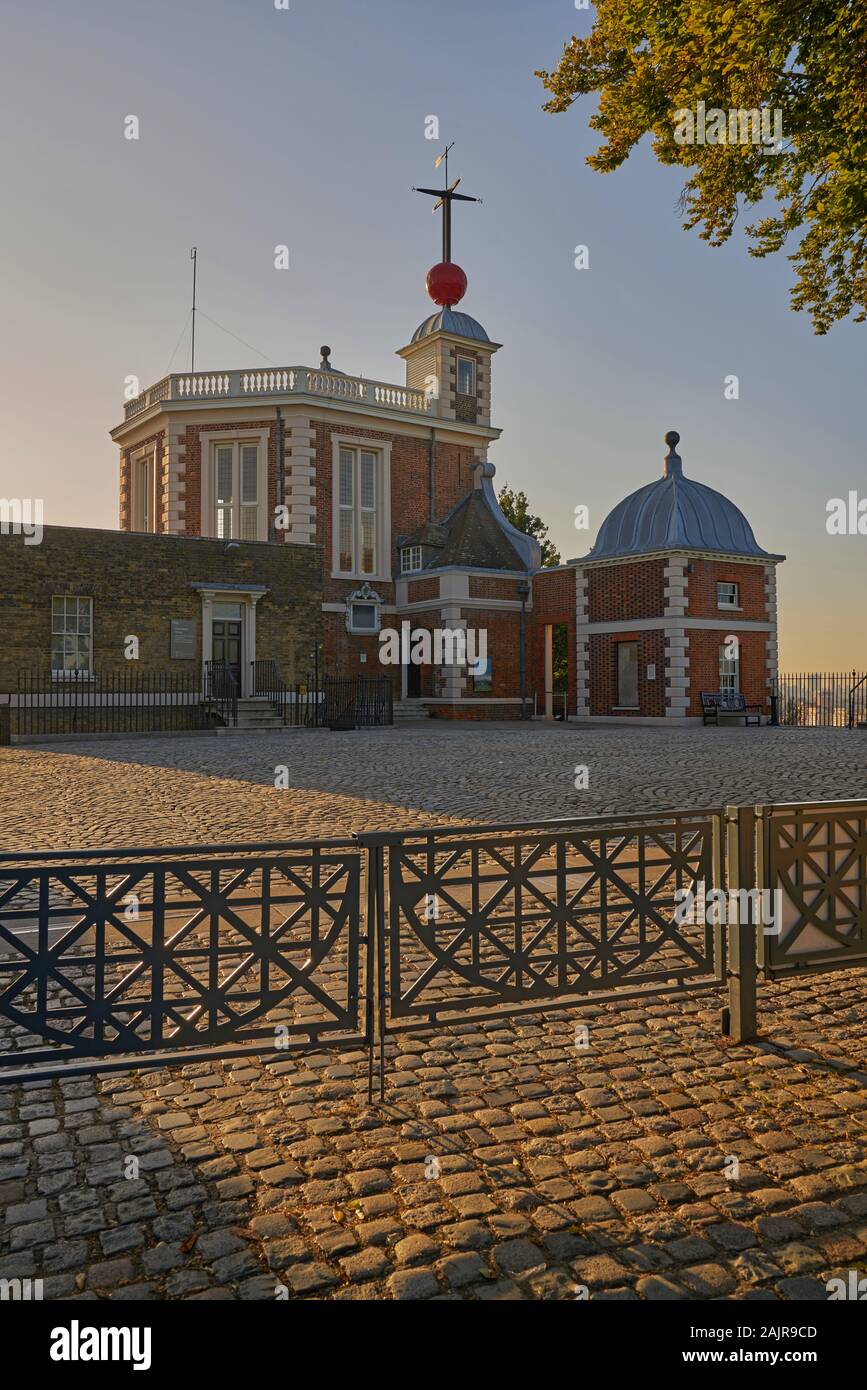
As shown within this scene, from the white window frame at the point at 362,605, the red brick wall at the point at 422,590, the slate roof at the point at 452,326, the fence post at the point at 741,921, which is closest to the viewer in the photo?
Result: the fence post at the point at 741,921

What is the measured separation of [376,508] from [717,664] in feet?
45.2

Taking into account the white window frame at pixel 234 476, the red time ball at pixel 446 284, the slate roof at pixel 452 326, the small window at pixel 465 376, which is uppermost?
the red time ball at pixel 446 284

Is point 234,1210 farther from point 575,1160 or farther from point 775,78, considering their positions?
point 775,78

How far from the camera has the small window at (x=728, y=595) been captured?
28250mm

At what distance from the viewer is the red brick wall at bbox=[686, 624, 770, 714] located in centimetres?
2750

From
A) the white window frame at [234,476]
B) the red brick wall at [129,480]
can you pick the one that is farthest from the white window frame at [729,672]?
the red brick wall at [129,480]

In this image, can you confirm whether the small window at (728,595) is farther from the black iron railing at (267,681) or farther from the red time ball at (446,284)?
the red time ball at (446,284)

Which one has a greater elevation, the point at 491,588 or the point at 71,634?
the point at 491,588

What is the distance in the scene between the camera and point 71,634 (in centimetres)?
2427

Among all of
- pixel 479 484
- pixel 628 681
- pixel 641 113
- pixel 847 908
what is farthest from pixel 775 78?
pixel 479 484

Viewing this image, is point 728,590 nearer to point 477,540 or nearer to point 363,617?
point 477,540

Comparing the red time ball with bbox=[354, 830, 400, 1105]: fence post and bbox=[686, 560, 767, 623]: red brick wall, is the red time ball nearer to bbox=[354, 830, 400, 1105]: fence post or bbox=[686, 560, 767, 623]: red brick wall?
bbox=[686, 560, 767, 623]: red brick wall

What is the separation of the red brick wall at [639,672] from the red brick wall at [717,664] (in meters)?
0.86

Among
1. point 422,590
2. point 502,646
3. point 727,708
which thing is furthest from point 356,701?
point 727,708
